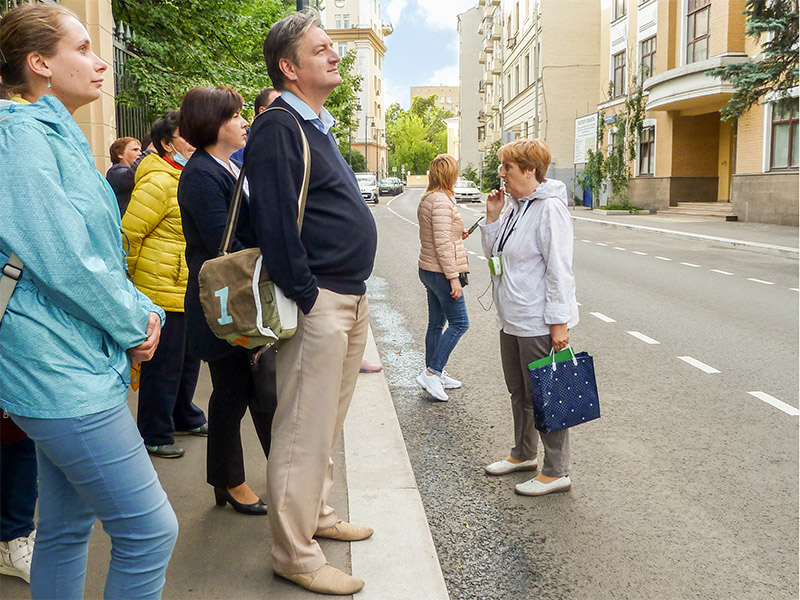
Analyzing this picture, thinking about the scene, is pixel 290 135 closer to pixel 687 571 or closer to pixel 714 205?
pixel 687 571

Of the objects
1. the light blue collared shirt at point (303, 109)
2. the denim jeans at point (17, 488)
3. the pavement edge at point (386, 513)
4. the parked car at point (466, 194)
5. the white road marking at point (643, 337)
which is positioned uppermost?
the light blue collared shirt at point (303, 109)

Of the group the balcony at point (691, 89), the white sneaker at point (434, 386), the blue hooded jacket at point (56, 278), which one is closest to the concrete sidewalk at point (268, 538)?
the white sneaker at point (434, 386)

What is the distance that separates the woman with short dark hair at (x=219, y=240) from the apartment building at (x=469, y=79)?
9865cm

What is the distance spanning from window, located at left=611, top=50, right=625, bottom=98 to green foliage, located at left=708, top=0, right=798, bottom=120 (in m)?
22.2

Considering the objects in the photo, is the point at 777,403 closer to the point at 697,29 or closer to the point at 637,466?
the point at 637,466

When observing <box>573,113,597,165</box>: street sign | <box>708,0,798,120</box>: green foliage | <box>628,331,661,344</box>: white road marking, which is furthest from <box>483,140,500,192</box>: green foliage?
<box>628,331,661,344</box>: white road marking

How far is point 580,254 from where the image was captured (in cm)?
1809

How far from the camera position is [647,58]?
36.5m

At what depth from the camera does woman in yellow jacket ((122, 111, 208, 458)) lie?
177 inches

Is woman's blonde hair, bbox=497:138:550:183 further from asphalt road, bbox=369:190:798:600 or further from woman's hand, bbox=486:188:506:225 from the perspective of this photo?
asphalt road, bbox=369:190:798:600

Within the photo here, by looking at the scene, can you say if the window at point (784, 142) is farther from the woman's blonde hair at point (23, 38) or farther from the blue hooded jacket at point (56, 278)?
the blue hooded jacket at point (56, 278)

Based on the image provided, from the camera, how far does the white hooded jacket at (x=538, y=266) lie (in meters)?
4.18

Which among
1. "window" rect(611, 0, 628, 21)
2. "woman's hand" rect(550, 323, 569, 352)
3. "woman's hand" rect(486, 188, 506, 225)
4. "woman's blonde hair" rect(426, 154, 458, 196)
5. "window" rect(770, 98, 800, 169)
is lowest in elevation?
"woman's hand" rect(550, 323, 569, 352)

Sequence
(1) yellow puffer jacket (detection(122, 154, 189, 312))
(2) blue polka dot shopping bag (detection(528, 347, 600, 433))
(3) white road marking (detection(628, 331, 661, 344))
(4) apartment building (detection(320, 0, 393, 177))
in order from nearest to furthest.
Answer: (2) blue polka dot shopping bag (detection(528, 347, 600, 433)) → (1) yellow puffer jacket (detection(122, 154, 189, 312)) → (3) white road marking (detection(628, 331, 661, 344)) → (4) apartment building (detection(320, 0, 393, 177))
